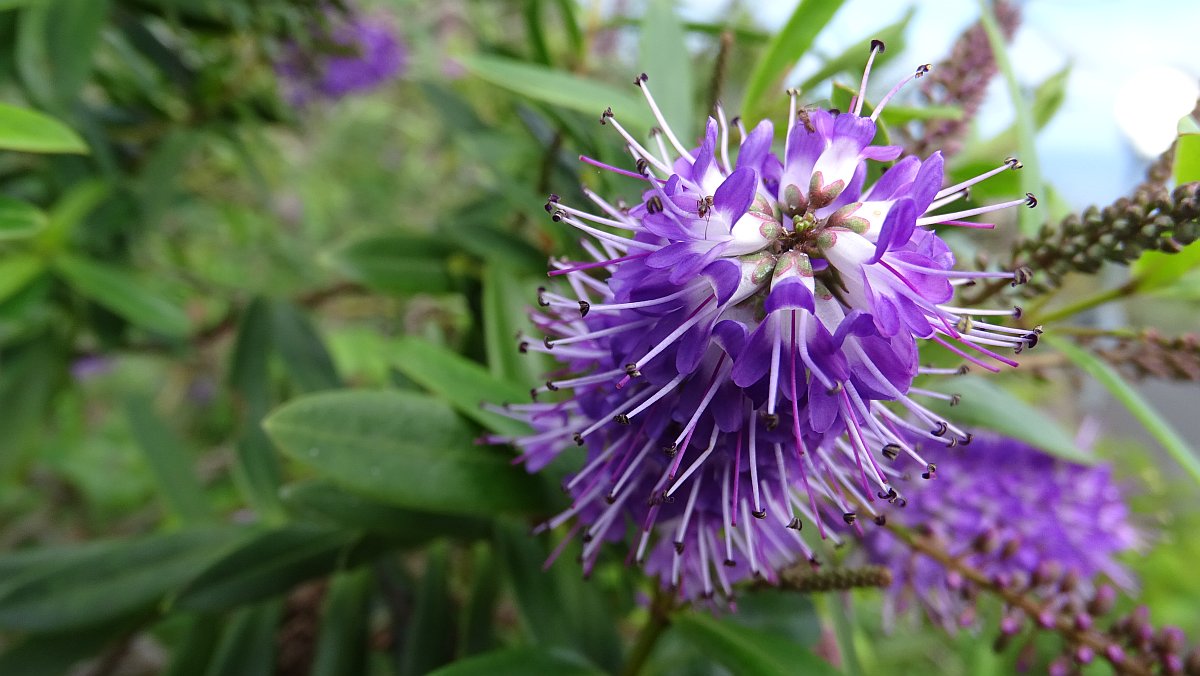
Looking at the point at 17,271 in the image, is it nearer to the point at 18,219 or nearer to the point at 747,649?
the point at 18,219

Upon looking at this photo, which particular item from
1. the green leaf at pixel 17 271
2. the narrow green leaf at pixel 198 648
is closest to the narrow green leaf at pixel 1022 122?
the narrow green leaf at pixel 198 648

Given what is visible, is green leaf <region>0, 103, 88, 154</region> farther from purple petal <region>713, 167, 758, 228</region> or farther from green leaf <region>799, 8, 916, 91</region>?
green leaf <region>799, 8, 916, 91</region>

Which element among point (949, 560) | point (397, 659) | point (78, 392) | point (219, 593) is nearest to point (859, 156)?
point (949, 560)

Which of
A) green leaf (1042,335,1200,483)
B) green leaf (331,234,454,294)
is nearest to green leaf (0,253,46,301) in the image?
green leaf (331,234,454,294)

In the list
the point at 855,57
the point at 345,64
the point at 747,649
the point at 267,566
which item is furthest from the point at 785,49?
the point at 345,64

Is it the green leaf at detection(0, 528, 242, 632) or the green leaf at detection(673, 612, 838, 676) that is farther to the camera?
the green leaf at detection(0, 528, 242, 632)

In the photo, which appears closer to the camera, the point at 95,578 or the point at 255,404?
the point at 95,578

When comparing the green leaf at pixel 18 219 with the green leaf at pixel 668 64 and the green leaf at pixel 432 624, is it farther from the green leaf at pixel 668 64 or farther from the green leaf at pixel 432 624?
the green leaf at pixel 668 64
